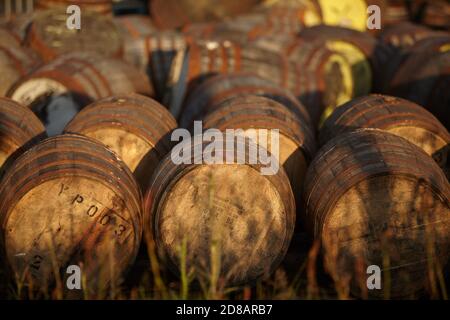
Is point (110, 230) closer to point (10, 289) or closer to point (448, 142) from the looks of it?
point (10, 289)

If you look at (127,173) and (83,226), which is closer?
(83,226)

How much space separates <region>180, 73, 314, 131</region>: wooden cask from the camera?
22.4 feet

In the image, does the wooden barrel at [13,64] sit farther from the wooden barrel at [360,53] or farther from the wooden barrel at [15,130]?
the wooden barrel at [360,53]

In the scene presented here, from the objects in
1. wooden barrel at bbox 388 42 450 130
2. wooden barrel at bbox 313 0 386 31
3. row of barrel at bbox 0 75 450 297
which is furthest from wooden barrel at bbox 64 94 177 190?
wooden barrel at bbox 313 0 386 31

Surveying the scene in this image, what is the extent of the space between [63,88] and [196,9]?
169 inches

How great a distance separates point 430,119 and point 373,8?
5464mm

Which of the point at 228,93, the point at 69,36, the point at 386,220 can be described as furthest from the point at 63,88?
the point at 386,220

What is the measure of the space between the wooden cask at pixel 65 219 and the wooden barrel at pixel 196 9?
640 cm

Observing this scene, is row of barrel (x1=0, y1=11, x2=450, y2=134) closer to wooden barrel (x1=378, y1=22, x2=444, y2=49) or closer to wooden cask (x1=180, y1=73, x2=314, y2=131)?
wooden barrel (x1=378, y1=22, x2=444, y2=49)

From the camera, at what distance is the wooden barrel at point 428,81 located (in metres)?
7.00

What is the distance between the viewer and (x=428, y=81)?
7203 mm

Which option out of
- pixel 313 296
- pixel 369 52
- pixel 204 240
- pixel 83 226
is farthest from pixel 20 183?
pixel 369 52
